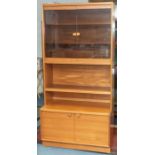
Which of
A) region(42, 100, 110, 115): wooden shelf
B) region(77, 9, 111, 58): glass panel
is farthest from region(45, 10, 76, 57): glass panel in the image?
region(42, 100, 110, 115): wooden shelf

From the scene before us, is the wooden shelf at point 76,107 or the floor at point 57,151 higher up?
the wooden shelf at point 76,107

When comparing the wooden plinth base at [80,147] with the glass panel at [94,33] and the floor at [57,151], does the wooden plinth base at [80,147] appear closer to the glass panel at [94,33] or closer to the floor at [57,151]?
the floor at [57,151]

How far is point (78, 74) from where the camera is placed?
368 centimetres

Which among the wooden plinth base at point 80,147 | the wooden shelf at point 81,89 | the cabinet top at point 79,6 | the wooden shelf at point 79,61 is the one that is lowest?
the wooden plinth base at point 80,147

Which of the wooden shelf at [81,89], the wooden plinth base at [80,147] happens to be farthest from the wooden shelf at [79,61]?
the wooden plinth base at [80,147]

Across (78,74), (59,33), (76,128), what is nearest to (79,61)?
(78,74)

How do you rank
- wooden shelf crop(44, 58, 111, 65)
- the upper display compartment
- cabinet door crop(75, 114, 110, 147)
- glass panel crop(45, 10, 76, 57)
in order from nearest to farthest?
cabinet door crop(75, 114, 110, 147) < wooden shelf crop(44, 58, 111, 65) < the upper display compartment < glass panel crop(45, 10, 76, 57)

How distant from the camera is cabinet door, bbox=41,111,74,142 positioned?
3.29m

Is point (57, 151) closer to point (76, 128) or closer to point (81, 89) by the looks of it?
point (76, 128)

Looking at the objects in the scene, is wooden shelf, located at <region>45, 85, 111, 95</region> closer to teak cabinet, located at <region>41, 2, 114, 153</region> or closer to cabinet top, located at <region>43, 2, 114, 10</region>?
teak cabinet, located at <region>41, 2, 114, 153</region>

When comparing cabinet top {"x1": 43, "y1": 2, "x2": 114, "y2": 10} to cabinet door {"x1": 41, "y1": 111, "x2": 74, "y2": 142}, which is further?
cabinet door {"x1": 41, "y1": 111, "x2": 74, "y2": 142}

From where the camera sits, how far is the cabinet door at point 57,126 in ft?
10.8

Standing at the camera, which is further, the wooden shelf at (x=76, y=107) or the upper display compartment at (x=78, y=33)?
the upper display compartment at (x=78, y=33)
